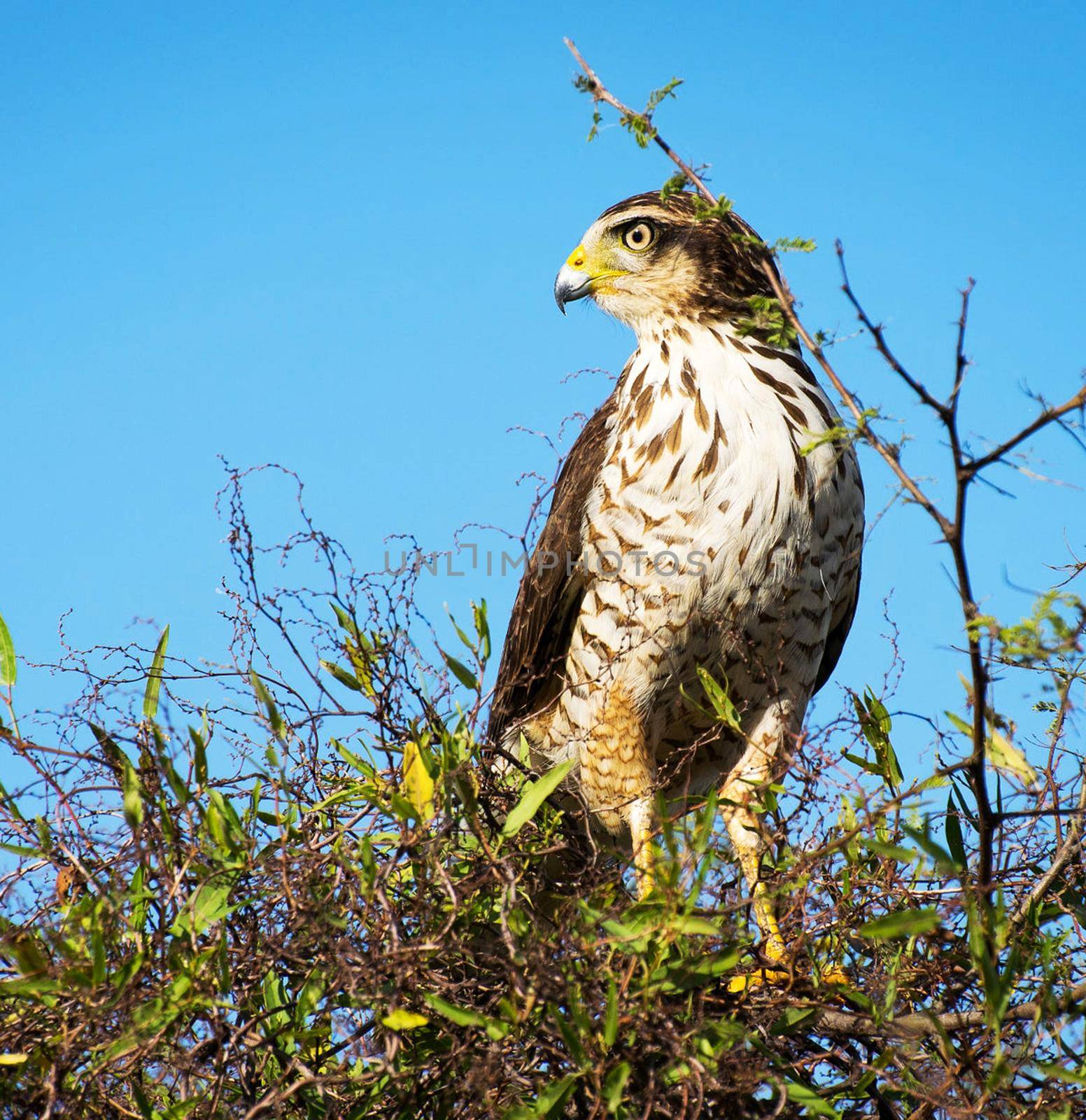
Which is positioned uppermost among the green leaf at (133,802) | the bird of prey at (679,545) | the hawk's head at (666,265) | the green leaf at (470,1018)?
the hawk's head at (666,265)

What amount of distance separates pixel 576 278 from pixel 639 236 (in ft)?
0.86

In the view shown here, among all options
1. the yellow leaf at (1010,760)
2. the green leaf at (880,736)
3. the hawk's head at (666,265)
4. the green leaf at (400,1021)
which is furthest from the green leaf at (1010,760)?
the hawk's head at (666,265)

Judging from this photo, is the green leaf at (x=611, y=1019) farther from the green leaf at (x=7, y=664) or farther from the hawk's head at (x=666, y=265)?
the hawk's head at (x=666, y=265)

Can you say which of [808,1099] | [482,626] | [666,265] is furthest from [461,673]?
[666,265]

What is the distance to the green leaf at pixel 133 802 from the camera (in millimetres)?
2182

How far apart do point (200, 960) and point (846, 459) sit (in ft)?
8.15

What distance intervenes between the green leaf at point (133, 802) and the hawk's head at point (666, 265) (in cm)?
233

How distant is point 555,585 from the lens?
3.93 metres

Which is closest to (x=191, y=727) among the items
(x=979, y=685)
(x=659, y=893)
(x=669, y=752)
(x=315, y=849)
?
(x=315, y=849)

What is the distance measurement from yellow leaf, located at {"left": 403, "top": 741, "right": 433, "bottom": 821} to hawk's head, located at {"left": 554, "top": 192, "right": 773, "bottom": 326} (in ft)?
6.86

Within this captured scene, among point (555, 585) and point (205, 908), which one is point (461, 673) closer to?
point (205, 908)

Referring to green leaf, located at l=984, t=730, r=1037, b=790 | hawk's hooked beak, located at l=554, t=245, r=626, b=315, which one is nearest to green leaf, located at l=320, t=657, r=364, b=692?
green leaf, located at l=984, t=730, r=1037, b=790

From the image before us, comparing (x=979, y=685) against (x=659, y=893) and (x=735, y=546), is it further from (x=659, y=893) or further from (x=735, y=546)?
(x=735, y=546)

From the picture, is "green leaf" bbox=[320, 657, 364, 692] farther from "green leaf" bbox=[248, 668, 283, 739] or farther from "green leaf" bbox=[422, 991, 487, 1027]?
"green leaf" bbox=[422, 991, 487, 1027]
